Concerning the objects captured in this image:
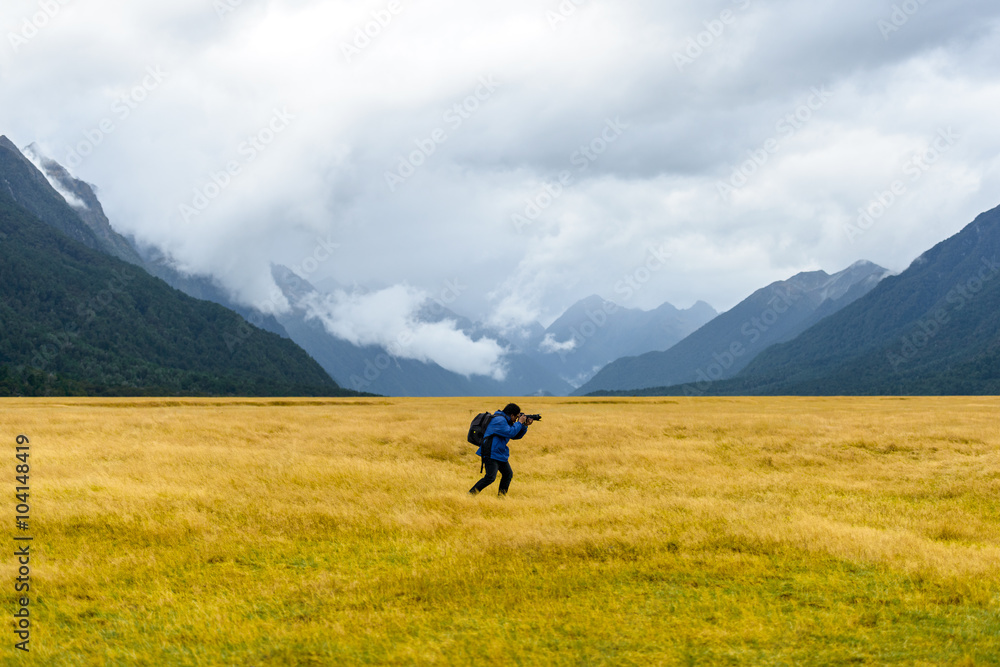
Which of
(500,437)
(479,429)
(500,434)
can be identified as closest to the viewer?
(500,434)

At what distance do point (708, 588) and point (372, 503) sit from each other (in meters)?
9.29

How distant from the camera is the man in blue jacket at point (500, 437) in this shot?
17.2 m

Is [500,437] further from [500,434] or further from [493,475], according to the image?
[493,475]

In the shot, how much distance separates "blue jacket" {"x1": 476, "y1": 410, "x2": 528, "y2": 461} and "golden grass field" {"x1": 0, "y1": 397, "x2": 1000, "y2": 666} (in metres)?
1.28

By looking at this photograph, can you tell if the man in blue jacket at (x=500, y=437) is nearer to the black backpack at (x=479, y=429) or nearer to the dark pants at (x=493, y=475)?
the dark pants at (x=493, y=475)

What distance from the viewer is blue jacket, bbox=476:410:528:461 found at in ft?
56.2

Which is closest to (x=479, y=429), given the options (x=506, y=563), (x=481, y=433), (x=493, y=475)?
(x=481, y=433)

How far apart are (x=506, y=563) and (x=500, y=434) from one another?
576 cm

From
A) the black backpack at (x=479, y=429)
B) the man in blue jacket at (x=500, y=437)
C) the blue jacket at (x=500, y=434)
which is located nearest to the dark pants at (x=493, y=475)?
the man in blue jacket at (x=500, y=437)

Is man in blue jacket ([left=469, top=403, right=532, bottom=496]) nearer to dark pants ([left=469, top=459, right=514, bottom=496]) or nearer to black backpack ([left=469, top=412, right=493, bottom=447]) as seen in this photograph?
dark pants ([left=469, top=459, right=514, bottom=496])

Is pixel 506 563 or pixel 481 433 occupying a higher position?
pixel 481 433

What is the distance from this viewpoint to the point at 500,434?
1720 cm

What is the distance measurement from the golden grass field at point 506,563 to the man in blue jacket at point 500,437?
29.4 inches

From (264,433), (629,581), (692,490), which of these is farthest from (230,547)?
(264,433)
